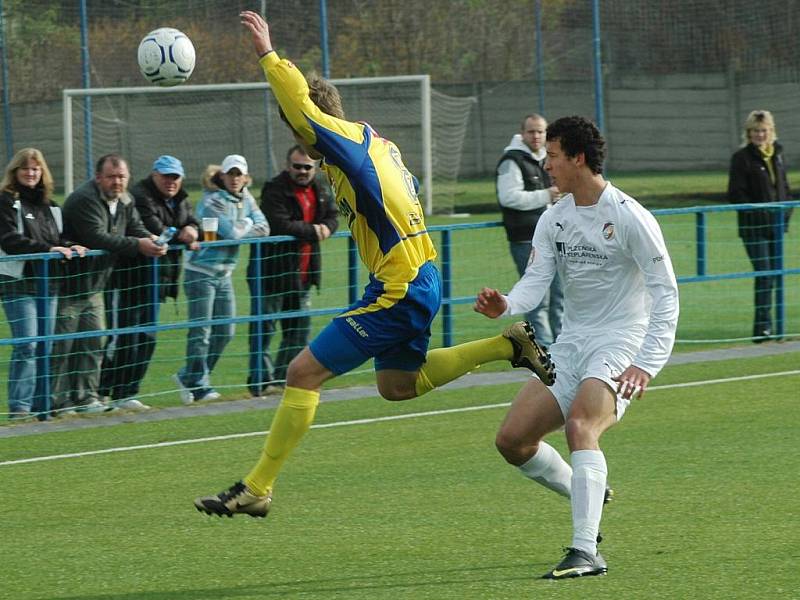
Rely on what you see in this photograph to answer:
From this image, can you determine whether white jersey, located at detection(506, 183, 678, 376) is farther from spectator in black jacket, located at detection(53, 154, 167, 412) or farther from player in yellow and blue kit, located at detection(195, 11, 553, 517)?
spectator in black jacket, located at detection(53, 154, 167, 412)

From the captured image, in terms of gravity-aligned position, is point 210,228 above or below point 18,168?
below

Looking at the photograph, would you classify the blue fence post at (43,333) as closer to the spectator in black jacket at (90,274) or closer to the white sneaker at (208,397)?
the spectator in black jacket at (90,274)

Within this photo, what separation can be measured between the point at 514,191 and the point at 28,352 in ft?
13.2

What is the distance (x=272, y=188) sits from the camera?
11352 millimetres

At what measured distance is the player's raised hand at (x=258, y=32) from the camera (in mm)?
6676

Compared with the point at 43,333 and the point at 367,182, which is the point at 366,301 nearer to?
the point at 367,182

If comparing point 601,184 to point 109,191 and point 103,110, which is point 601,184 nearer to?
point 109,191

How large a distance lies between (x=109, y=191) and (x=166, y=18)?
1913 centimetres

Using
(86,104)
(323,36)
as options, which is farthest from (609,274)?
(323,36)

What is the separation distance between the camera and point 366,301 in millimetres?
6809

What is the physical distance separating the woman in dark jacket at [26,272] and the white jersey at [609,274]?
4.74m

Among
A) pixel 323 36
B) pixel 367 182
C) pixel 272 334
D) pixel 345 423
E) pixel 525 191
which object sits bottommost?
pixel 345 423

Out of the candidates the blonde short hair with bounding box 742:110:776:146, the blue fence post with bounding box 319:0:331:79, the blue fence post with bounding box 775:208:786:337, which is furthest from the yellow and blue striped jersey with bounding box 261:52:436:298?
the blue fence post with bounding box 319:0:331:79

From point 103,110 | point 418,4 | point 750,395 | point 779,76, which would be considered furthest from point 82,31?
point 750,395
